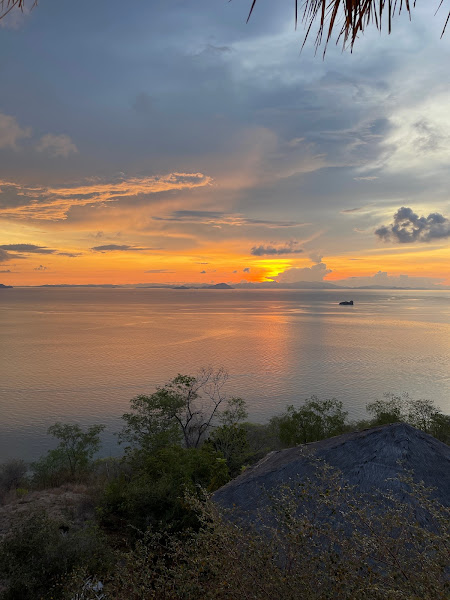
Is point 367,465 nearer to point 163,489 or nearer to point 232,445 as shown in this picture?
point 163,489

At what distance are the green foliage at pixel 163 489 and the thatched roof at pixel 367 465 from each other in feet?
8.17

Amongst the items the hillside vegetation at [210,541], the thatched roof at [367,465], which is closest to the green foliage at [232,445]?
the hillside vegetation at [210,541]

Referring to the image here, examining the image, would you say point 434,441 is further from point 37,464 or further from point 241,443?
point 37,464

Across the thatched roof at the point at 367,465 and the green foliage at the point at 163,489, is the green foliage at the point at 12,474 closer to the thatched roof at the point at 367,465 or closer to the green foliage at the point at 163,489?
the green foliage at the point at 163,489

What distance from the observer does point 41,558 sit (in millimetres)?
9141

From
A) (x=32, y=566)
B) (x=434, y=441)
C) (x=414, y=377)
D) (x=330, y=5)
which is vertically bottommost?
(x=414, y=377)

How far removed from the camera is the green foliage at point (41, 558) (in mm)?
8523

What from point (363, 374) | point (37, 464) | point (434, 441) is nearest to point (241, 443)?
point (434, 441)

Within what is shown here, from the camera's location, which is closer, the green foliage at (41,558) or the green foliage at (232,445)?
the green foliage at (41,558)

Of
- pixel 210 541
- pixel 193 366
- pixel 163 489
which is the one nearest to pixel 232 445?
pixel 163 489

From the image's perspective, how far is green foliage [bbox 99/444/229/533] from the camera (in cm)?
1249

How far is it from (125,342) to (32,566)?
250 feet

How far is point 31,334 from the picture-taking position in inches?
3688

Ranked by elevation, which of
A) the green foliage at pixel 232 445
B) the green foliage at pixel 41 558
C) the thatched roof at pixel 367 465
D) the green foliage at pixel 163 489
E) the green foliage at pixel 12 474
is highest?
the thatched roof at pixel 367 465
